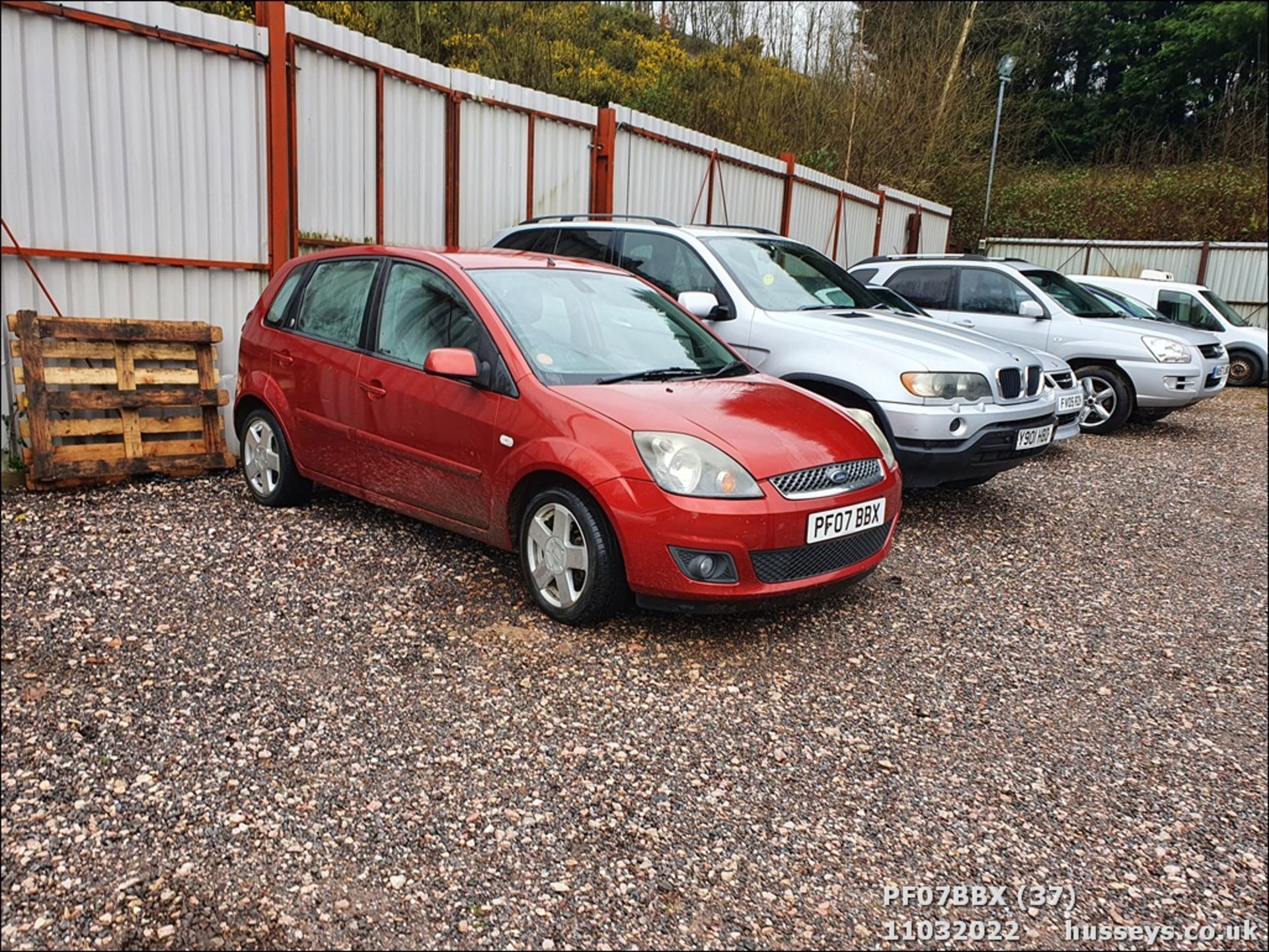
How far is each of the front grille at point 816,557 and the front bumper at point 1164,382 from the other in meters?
7.13

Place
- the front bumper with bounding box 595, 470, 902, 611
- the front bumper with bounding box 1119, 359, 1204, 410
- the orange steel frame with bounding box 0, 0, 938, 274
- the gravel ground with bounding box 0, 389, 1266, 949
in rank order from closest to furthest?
1. the gravel ground with bounding box 0, 389, 1266, 949
2. the front bumper with bounding box 595, 470, 902, 611
3. the orange steel frame with bounding box 0, 0, 938, 274
4. the front bumper with bounding box 1119, 359, 1204, 410

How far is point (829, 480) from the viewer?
4195mm

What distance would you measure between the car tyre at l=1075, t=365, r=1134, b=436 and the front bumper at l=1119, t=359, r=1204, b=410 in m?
0.11

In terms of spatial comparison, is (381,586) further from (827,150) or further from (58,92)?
(827,150)

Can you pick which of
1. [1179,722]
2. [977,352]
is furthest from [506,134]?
[1179,722]

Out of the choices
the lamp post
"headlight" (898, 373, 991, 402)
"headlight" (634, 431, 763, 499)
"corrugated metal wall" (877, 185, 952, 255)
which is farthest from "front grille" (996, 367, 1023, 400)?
the lamp post

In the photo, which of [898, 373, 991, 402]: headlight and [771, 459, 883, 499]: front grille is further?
[898, 373, 991, 402]: headlight

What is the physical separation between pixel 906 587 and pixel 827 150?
18182mm

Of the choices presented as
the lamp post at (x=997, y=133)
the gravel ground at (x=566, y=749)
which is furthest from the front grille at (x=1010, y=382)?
the lamp post at (x=997, y=133)

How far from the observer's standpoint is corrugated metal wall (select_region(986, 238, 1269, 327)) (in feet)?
67.3

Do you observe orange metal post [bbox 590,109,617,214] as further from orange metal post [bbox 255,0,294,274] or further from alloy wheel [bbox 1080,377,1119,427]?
alloy wheel [bbox 1080,377,1119,427]

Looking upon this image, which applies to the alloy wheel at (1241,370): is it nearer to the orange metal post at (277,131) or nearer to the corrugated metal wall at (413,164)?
the corrugated metal wall at (413,164)

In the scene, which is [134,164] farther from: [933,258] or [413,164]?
[933,258]

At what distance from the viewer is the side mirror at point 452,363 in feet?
14.3
